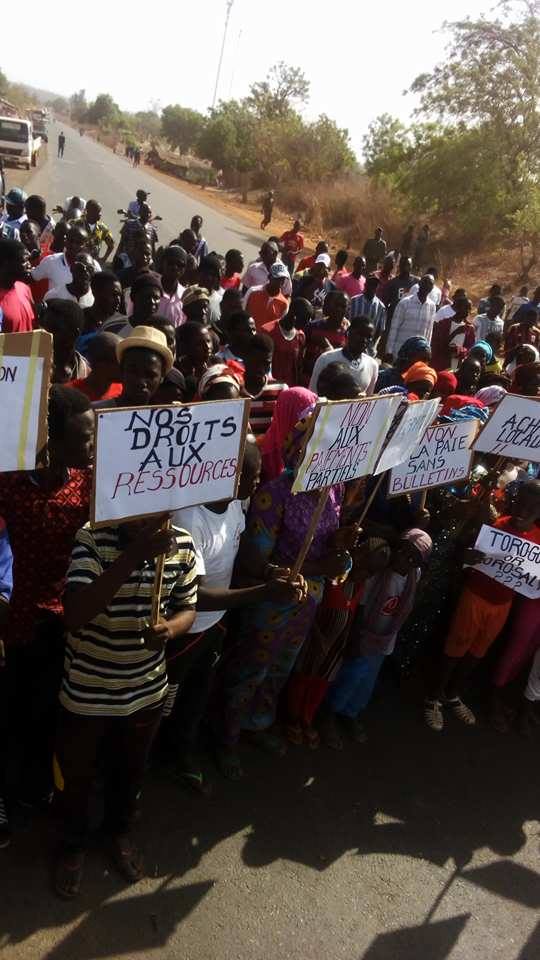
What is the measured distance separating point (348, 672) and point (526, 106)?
31.3 metres

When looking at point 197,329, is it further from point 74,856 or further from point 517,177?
point 517,177

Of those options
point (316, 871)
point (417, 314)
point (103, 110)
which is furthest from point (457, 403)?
point (103, 110)

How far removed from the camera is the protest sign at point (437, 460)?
11.5ft

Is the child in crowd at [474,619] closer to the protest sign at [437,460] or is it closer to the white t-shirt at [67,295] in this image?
the protest sign at [437,460]

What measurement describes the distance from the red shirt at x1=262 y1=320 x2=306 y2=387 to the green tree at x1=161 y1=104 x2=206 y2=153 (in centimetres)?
8381

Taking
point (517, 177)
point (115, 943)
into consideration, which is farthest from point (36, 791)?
point (517, 177)

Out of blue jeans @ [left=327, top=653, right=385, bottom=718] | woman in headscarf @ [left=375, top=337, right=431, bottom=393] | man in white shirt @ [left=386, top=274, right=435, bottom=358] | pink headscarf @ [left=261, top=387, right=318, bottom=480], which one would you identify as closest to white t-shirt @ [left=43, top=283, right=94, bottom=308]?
woman in headscarf @ [left=375, top=337, right=431, bottom=393]

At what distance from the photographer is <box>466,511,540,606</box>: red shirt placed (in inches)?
158

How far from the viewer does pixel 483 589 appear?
4.04 metres

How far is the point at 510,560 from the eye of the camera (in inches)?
153

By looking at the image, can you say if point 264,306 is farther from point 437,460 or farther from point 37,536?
point 37,536

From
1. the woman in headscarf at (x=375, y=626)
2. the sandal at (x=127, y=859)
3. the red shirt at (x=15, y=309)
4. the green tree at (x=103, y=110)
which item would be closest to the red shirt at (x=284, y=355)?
the red shirt at (x=15, y=309)

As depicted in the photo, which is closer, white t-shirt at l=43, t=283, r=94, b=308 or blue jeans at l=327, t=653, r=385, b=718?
blue jeans at l=327, t=653, r=385, b=718

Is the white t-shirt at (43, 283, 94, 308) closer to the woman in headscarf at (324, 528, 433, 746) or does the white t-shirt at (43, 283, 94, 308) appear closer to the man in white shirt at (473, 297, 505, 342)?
the woman in headscarf at (324, 528, 433, 746)
